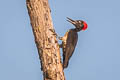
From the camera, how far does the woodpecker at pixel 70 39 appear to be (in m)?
8.53

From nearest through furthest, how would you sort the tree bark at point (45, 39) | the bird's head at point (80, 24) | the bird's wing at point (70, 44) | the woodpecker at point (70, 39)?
the tree bark at point (45, 39), the bird's wing at point (70, 44), the woodpecker at point (70, 39), the bird's head at point (80, 24)

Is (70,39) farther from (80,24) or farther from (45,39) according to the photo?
(45,39)

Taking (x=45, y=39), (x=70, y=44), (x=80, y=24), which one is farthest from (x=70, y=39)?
(x=45, y=39)

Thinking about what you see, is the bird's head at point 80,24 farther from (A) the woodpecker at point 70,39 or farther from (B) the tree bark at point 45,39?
(B) the tree bark at point 45,39

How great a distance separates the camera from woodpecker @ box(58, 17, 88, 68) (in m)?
8.53

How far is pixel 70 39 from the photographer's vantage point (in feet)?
30.4

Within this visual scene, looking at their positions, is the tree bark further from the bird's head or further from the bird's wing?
the bird's head

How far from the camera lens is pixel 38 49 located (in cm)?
681

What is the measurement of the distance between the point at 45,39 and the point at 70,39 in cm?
257

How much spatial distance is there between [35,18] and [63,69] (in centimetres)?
147

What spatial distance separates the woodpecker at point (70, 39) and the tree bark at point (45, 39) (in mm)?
934

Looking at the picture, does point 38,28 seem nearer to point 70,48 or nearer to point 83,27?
point 70,48

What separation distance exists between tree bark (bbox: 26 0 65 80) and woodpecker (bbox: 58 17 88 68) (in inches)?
36.8

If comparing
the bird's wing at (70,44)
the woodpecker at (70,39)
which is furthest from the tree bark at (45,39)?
the bird's wing at (70,44)
